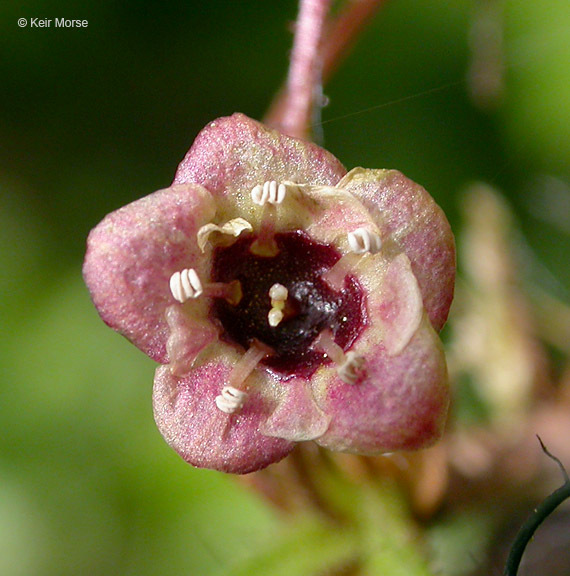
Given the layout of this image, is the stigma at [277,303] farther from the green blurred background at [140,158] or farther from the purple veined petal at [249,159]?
the green blurred background at [140,158]

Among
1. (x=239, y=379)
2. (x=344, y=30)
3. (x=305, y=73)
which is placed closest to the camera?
(x=239, y=379)

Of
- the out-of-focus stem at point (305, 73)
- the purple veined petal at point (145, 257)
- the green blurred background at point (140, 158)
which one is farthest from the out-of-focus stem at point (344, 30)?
the purple veined petal at point (145, 257)

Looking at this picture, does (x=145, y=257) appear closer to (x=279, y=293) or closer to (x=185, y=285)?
(x=185, y=285)

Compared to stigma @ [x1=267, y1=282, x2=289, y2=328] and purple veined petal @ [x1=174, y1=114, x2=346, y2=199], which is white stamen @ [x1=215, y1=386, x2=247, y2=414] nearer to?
stigma @ [x1=267, y1=282, x2=289, y2=328]

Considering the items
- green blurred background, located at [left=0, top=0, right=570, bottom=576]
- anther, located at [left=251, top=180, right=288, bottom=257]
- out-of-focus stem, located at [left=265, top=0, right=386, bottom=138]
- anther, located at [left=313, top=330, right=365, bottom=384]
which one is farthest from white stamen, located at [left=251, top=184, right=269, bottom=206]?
green blurred background, located at [left=0, top=0, right=570, bottom=576]

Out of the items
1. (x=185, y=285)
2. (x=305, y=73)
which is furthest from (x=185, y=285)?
(x=305, y=73)

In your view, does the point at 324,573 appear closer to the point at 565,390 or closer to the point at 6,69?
the point at 565,390
